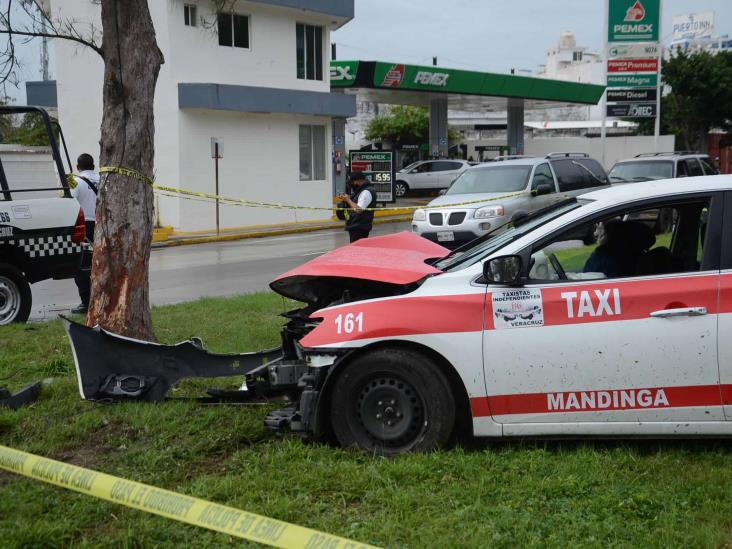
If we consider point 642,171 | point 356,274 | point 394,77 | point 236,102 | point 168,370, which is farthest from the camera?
point 394,77

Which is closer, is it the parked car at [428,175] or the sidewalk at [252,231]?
the sidewalk at [252,231]

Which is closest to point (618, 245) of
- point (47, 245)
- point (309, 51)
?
point (47, 245)

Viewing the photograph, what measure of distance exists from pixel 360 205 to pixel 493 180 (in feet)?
17.9

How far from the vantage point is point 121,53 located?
7.13 metres

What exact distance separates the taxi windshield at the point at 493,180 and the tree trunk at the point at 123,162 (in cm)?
970

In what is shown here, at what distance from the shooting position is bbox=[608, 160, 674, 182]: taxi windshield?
18500mm

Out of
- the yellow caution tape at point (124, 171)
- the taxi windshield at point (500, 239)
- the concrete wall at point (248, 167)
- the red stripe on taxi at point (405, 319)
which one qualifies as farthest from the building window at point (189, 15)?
the red stripe on taxi at point (405, 319)

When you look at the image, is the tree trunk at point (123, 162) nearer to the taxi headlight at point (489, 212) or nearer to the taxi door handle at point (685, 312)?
the taxi door handle at point (685, 312)

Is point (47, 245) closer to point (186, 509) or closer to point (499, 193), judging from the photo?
point (186, 509)

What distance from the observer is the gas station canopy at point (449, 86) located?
3291 cm

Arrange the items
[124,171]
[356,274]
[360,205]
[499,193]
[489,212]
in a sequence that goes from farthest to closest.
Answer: [499,193] → [489,212] → [360,205] → [124,171] → [356,274]

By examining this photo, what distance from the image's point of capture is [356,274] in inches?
200

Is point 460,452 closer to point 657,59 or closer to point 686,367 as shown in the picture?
point 686,367

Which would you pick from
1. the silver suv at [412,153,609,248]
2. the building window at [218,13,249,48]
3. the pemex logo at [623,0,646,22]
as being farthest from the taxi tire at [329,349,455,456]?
the pemex logo at [623,0,646,22]
